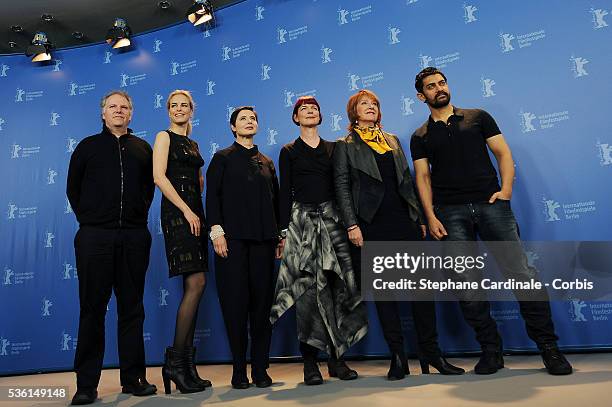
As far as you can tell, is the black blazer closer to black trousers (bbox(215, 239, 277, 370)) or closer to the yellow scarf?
the yellow scarf

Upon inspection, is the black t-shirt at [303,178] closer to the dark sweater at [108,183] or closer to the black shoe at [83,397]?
the dark sweater at [108,183]

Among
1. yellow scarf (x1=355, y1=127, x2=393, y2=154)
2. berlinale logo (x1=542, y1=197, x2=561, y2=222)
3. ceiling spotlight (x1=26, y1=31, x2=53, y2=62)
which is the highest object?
ceiling spotlight (x1=26, y1=31, x2=53, y2=62)

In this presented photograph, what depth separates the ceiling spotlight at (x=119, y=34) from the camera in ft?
14.9

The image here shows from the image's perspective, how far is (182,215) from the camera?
2.65 metres

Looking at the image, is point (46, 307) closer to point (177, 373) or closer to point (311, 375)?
point (177, 373)

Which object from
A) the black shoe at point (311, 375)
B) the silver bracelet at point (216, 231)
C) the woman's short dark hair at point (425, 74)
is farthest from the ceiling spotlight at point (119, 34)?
the black shoe at point (311, 375)

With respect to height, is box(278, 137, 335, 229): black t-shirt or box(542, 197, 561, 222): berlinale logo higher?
box(278, 137, 335, 229): black t-shirt

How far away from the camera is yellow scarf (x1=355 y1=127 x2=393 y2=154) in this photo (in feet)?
8.91

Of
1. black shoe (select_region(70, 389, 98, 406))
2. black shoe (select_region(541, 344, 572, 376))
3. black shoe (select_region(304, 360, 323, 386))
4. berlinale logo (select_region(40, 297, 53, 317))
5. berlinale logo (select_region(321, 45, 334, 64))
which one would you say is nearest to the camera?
black shoe (select_region(541, 344, 572, 376))

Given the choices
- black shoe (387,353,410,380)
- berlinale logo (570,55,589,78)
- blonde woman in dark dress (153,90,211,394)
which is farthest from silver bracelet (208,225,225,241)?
berlinale logo (570,55,589,78)

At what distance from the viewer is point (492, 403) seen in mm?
1895

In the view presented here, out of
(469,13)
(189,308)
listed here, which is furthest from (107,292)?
(469,13)

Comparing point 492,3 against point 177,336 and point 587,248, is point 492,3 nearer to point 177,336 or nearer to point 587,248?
point 587,248

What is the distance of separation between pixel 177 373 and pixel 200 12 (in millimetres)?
3202
